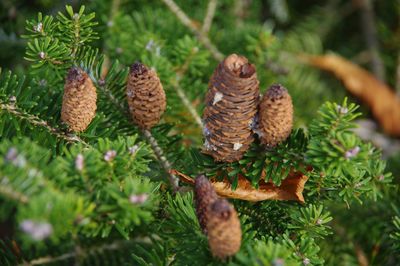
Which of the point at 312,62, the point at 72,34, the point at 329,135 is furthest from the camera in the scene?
the point at 312,62

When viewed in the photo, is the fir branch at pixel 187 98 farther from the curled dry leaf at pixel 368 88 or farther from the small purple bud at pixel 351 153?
the curled dry leaf at pixel 368 88

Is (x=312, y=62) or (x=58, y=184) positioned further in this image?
(x=312, y=62)

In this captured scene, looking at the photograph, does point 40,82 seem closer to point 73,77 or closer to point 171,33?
point 73,77

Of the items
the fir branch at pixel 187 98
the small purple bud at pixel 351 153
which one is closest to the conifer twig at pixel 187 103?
the fir branch at pixel 187 98

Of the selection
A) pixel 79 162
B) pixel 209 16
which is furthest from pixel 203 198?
pixel 209 16

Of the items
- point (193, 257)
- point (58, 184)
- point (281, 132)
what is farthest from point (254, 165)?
point (58, 184)
